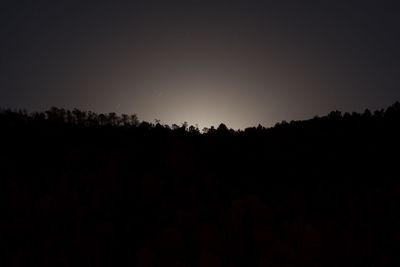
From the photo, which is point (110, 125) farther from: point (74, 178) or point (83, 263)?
point (83, 263)

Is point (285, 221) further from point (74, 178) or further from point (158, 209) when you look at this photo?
point (74, 178)

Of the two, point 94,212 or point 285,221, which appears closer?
point 285,221

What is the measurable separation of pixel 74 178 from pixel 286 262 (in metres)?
15.4

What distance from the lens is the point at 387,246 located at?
23.5m

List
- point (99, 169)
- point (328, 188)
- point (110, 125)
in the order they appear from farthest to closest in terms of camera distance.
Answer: point (110, 125) < point (99, 169) < point (328, 188)

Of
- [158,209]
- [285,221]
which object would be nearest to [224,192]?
[158,209]

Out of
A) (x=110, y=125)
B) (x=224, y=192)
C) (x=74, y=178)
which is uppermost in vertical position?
(x=110, y=125)

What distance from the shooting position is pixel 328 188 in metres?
29.8

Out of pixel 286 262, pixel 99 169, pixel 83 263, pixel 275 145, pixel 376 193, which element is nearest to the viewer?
pixel 286 262

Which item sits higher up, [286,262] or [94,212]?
[94,212]

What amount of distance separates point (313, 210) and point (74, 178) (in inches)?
611

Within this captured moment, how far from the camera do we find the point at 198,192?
3012 cm

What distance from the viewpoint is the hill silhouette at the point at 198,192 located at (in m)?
23.4

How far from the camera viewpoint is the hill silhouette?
23.4 meters
